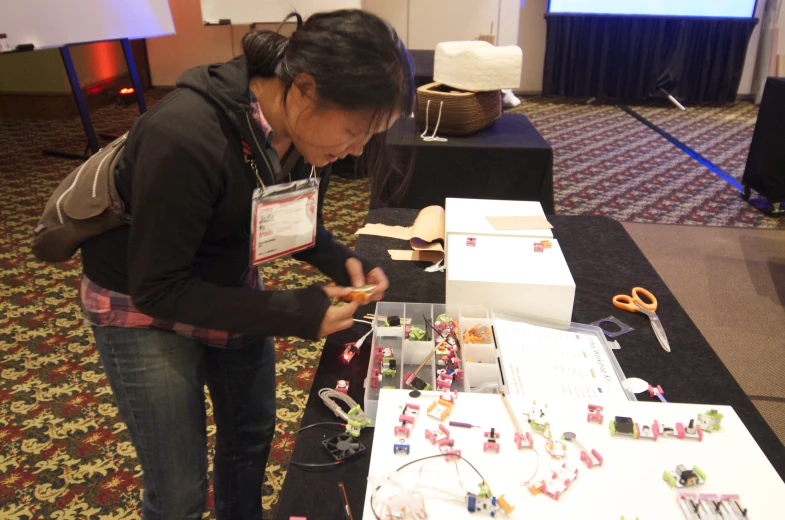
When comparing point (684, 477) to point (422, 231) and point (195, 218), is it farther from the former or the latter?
point (422, 231)

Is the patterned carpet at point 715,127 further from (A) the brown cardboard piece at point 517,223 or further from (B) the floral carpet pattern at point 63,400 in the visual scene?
(A) the brown cardboard piece at point 517,223

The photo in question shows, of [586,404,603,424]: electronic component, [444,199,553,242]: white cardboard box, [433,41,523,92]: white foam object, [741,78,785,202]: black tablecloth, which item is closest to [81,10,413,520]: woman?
[586,404,603,424]: electronic component

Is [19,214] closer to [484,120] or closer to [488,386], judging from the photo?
[484,120]

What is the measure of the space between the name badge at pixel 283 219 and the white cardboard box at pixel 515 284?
13.4 inches

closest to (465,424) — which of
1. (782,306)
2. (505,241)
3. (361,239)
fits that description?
(505,241)

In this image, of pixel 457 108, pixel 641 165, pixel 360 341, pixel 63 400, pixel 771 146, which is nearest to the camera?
pixel 360 341

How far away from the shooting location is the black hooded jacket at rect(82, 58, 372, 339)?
27.2 inches

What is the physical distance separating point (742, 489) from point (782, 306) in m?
1.98

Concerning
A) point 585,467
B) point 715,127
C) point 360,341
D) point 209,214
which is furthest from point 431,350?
point 715,127

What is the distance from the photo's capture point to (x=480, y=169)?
2.44 m

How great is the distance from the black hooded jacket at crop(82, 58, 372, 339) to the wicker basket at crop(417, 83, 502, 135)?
1.61 m

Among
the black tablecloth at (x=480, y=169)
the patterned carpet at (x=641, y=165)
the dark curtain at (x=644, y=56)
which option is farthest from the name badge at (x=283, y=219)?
the dark curtain at (x=644, y=56)

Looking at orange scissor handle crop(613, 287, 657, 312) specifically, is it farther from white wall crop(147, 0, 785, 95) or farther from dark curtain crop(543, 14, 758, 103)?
dark curtain crop(543, 14, 758, 103)

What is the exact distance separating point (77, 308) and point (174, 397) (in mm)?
1703
